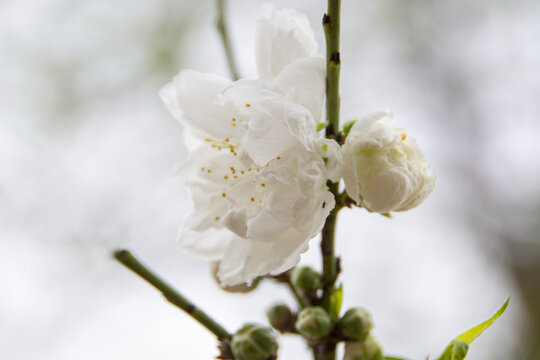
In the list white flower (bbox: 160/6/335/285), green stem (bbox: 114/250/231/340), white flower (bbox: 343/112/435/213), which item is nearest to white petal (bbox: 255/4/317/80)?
white flower (bbox: 160/6/335/285)

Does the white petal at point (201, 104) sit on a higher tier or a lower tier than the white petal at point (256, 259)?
higher

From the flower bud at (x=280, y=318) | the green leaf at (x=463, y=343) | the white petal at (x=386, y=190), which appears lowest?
the green leaf at (x=463, y=343)

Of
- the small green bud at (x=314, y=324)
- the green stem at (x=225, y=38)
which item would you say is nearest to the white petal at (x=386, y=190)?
the small green bud at (x=314, y=324)

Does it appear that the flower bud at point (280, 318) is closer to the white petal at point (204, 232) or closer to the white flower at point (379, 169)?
the white petal at point (204, 232)

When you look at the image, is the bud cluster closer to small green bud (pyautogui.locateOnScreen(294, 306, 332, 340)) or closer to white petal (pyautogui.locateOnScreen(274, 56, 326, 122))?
small green bud (pyautogui.locateOnScreen(294, 306, 332, 340))

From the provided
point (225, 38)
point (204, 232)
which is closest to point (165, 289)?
point (204, 232)
